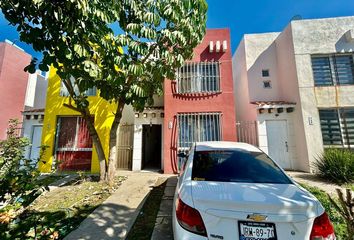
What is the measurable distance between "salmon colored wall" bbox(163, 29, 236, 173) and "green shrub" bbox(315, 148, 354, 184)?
3.66m

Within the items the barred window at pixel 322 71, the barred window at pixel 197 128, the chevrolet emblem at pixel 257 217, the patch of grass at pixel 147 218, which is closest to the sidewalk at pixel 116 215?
the patch of grass at pixel 147 218

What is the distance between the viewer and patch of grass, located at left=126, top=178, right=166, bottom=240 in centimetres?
349

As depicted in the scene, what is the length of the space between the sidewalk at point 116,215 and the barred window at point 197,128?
2.81 meters

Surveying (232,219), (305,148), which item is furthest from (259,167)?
(305,148)

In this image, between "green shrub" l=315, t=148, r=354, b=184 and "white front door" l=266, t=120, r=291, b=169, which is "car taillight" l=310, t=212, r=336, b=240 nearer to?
"green shrub" l=315, t=148, r=354, b=184

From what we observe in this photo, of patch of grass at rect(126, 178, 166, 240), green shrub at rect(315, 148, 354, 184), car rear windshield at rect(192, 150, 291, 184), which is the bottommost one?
patch of grass at rect(126, 178, 166, 240)

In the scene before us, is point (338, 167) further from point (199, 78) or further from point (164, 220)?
point (164, 220)

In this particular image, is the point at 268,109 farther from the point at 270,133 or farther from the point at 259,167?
the point at 259,167

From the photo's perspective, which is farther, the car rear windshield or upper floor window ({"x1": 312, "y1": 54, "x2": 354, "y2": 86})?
upper floor window ({"x1": 312, "y1": 54, "x2": 354, "y2": 86})

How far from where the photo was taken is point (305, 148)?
8.38 meters

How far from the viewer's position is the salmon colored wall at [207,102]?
325 inches

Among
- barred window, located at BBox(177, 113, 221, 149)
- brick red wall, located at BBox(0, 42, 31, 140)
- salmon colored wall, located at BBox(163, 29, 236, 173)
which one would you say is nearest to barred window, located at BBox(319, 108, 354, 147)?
salmon colored wall, located at BBox(163, 29, 236, 173)

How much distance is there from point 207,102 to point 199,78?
1282mm

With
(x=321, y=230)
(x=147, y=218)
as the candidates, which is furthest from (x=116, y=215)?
(x=321, y=230)
